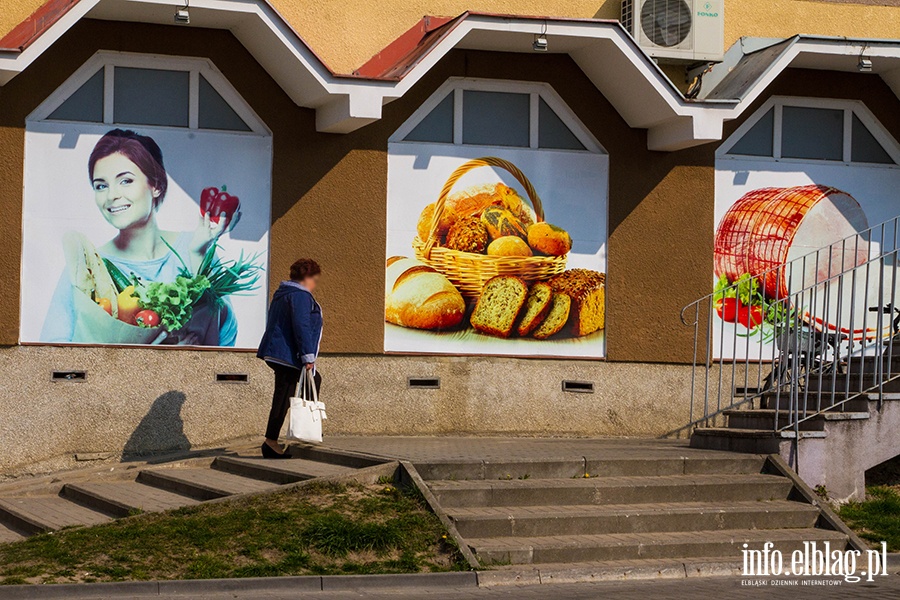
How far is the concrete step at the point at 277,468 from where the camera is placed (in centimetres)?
1022

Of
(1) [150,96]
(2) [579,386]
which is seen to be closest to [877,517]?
(2) [579,386]

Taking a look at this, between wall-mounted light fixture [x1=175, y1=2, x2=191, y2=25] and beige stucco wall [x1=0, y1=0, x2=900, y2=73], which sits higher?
beige stucco wall [x1=0, y1=0, x2=900, y2=73]

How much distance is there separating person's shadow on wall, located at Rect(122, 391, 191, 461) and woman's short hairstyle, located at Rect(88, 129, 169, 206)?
1936mm

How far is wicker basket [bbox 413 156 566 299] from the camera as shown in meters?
13.4

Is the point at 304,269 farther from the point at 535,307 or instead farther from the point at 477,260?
the point at 535,307

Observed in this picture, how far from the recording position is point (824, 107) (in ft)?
48.0

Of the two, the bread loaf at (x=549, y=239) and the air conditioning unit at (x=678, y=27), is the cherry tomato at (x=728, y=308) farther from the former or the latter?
the air conditioning unit at (x=678, y=27)

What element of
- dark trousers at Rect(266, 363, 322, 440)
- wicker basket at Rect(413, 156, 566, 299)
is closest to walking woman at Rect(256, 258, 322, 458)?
dark trousers at Rect(266, 363, 322, 440)

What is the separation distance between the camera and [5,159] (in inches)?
483

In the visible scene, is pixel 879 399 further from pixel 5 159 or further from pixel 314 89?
pixel 5 159

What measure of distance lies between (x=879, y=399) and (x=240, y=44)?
693cm

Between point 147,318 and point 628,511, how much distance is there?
5.31 metres

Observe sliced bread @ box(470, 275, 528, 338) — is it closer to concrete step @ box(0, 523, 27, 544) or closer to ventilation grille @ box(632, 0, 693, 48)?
ventilation grille @ box(632, 0, 693, 48)

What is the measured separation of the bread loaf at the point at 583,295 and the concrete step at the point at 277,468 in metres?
3.71
